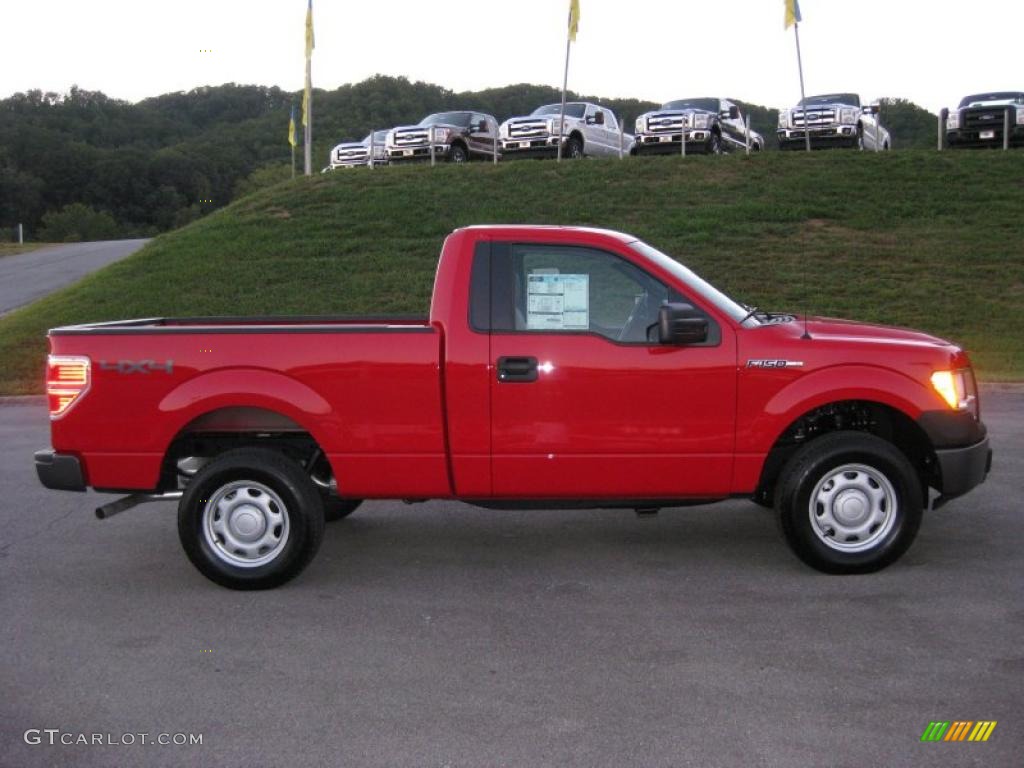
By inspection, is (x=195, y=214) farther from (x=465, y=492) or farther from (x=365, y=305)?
(x=465, y=492)

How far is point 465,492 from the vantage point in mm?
6297

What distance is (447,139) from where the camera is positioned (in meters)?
32.1

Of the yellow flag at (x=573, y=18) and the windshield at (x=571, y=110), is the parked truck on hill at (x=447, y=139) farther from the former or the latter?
the yellow flag at (x=573, y=18)

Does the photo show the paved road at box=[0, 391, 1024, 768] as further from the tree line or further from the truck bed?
the tree line

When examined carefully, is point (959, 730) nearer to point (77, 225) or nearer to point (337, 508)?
point (337, 508)

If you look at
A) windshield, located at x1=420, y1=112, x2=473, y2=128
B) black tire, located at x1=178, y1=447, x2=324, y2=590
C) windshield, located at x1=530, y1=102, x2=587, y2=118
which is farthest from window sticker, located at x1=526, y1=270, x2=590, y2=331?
windshield, located at x1=420, y1=112, x2=473, y2=128

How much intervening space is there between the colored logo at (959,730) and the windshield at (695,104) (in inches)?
1133

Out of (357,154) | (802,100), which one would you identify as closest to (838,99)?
(802,100)

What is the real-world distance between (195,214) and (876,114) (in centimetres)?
6201

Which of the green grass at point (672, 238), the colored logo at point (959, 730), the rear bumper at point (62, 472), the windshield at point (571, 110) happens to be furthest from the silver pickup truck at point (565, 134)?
the colored logo at point (959, 730)

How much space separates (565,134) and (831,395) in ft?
85.6

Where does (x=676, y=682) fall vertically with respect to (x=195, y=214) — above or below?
below

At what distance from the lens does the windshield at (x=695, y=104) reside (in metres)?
31.8

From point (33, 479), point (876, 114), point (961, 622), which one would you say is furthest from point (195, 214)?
point (961, 622)
